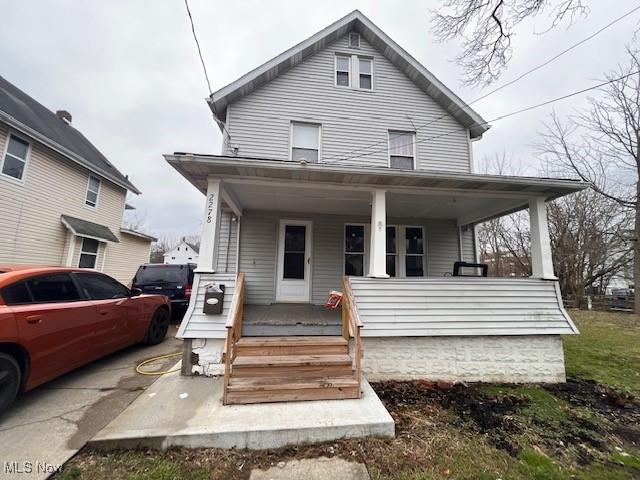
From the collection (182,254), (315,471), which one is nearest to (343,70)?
(315,471)

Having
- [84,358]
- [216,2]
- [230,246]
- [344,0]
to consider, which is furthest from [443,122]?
[84,358]

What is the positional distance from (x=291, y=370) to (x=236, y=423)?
96 centimetres

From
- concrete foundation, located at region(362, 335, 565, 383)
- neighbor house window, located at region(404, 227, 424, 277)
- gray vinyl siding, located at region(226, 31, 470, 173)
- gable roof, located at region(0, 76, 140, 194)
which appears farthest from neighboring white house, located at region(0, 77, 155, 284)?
neighbor house window, located at region(404, 227, 424, 277)

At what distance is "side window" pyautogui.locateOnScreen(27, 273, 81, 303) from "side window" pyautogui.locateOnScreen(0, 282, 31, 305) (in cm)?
7

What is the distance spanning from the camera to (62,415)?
2920 millimetres

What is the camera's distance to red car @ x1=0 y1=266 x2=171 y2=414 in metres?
2.78

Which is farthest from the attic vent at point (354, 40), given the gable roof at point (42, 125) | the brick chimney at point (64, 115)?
the brick chimney at point (64, 115)

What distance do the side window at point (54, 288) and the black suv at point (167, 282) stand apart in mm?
3762

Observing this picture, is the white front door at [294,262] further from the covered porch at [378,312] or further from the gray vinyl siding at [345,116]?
Result: the gray vinyl siding at [345,116]

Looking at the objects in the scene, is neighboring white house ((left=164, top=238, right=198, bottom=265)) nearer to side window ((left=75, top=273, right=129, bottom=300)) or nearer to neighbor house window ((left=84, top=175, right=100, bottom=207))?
neighbor house window ((left=84, top=175, right=100, bottom=207))

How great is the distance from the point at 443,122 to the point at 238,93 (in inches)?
231

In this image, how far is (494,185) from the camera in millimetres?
4691

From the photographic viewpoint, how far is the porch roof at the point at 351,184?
4117 millimetres
